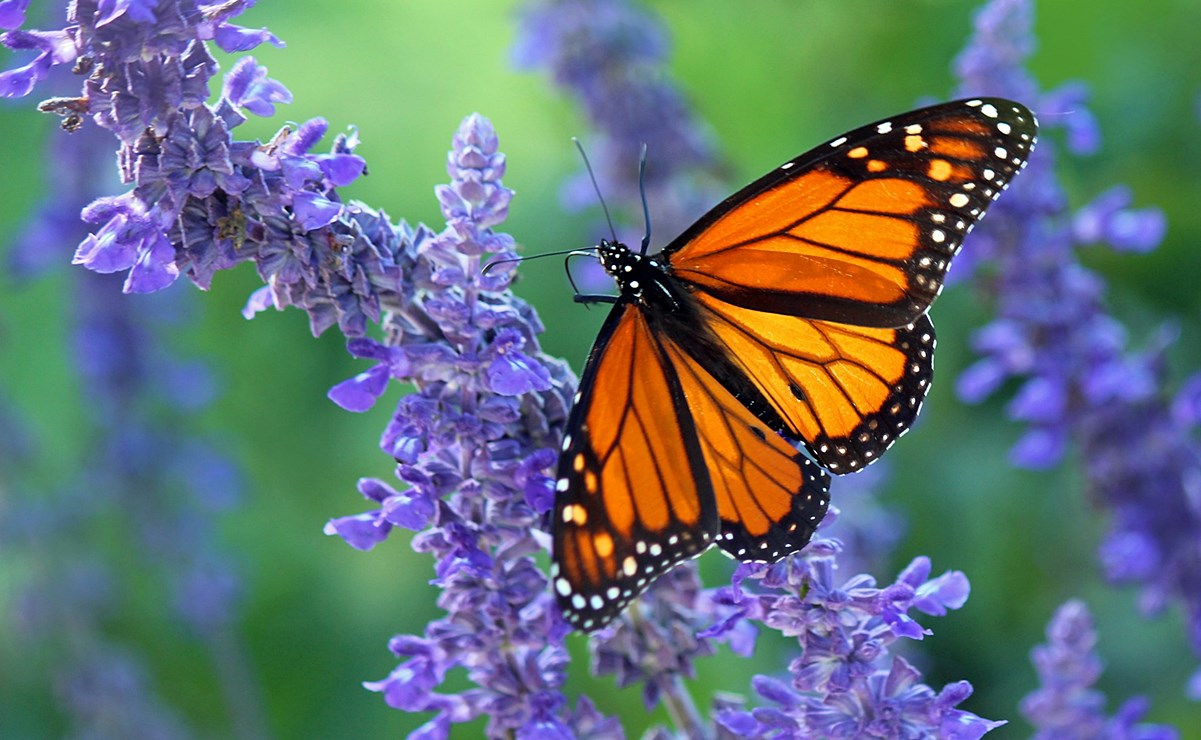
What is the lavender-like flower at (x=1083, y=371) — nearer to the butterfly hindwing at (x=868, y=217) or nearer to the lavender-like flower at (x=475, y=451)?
the butterfly hindwing at (x=868, y=217)

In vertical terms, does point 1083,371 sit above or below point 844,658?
above

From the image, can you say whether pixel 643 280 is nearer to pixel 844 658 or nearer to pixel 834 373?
pixel 834 373

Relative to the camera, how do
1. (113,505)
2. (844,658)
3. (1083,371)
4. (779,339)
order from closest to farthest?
1. (844,658)
2. (779,339)
3. (1083,371)
4. (113,505)

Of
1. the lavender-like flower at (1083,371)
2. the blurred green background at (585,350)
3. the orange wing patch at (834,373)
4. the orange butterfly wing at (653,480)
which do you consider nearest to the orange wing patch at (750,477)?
the orange butterfly wing at (653,480)

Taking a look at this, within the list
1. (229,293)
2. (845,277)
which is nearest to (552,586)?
(845,277)

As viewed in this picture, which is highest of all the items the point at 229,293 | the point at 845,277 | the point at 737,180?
the point at 229,293

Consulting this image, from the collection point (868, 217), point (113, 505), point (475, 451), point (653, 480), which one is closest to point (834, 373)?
point (868, 217)

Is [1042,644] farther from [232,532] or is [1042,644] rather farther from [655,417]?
[232,532]
